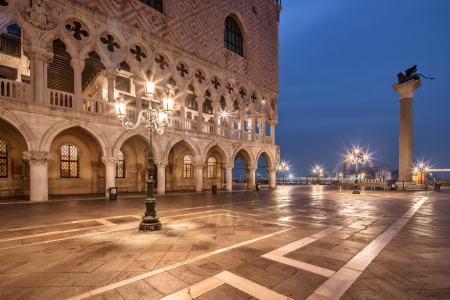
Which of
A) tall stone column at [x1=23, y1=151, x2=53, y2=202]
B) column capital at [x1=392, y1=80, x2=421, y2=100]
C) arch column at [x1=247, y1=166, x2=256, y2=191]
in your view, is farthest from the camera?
column capital at [x1=392, y1=80, x2=421, y2=100]

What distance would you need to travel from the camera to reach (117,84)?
1823 centimetres

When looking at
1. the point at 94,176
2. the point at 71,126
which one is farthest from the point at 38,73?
the point at 94,176

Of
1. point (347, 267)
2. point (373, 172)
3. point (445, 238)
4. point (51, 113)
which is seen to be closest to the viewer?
point (347, 267)

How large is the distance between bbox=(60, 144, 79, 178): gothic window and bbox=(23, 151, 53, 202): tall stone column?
4133 mm

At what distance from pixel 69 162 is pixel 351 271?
56.8 ft

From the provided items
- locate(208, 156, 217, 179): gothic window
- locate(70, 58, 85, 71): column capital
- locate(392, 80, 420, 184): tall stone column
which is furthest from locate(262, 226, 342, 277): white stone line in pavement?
locate(392, 80, 420, 184): tall stone column

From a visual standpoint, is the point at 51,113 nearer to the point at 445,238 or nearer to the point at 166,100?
the point at 166,100

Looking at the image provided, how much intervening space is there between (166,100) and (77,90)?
8.28m

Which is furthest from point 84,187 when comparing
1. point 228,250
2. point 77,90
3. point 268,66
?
point 268,66

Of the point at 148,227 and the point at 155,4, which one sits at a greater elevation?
the point at 155,4

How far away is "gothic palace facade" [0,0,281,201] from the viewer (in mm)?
11312

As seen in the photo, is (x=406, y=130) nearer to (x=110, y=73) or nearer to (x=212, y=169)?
(x=212, y=169)

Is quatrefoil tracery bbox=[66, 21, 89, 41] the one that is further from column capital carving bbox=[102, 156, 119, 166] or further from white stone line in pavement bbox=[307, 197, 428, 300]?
white stone line in pavement bbox=[307, 197, 428, 300]

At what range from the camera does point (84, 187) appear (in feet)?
52.7
